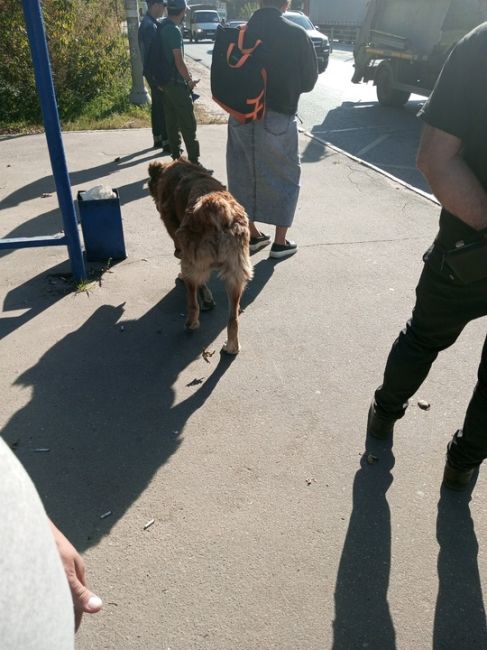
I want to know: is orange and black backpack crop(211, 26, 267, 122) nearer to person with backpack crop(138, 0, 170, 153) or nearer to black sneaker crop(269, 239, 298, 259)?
black sneaker crop(269, 239, 298, 259)

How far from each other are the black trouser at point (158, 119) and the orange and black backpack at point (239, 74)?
13.3 feet

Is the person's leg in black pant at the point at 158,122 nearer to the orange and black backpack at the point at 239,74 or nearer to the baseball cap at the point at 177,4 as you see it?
the baseball cap at the point at 177,4

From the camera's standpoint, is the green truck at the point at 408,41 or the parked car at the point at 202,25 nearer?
the green truck at the point at 408,41

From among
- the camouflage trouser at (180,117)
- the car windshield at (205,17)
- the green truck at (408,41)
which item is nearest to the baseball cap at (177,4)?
the camouflage trouser at (180,117)

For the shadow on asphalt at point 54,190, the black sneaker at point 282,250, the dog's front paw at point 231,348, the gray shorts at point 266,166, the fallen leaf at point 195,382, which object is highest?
the gray shorts at point 266,166

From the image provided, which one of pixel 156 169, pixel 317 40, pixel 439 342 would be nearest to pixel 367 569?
pixel 439 342

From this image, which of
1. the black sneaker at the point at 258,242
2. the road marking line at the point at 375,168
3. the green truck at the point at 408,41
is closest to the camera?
the black sneaker at the point at 258,242

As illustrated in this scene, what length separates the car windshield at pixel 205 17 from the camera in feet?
113

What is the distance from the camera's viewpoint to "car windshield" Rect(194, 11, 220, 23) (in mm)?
34562

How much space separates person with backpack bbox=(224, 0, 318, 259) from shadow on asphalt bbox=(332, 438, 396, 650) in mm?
2977

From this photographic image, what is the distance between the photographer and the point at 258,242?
216 inches

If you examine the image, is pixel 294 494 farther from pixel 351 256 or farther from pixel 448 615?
pixel 351 256

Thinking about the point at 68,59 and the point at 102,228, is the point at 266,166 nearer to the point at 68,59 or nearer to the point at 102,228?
the point at 102,228

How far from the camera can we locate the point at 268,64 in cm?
443
